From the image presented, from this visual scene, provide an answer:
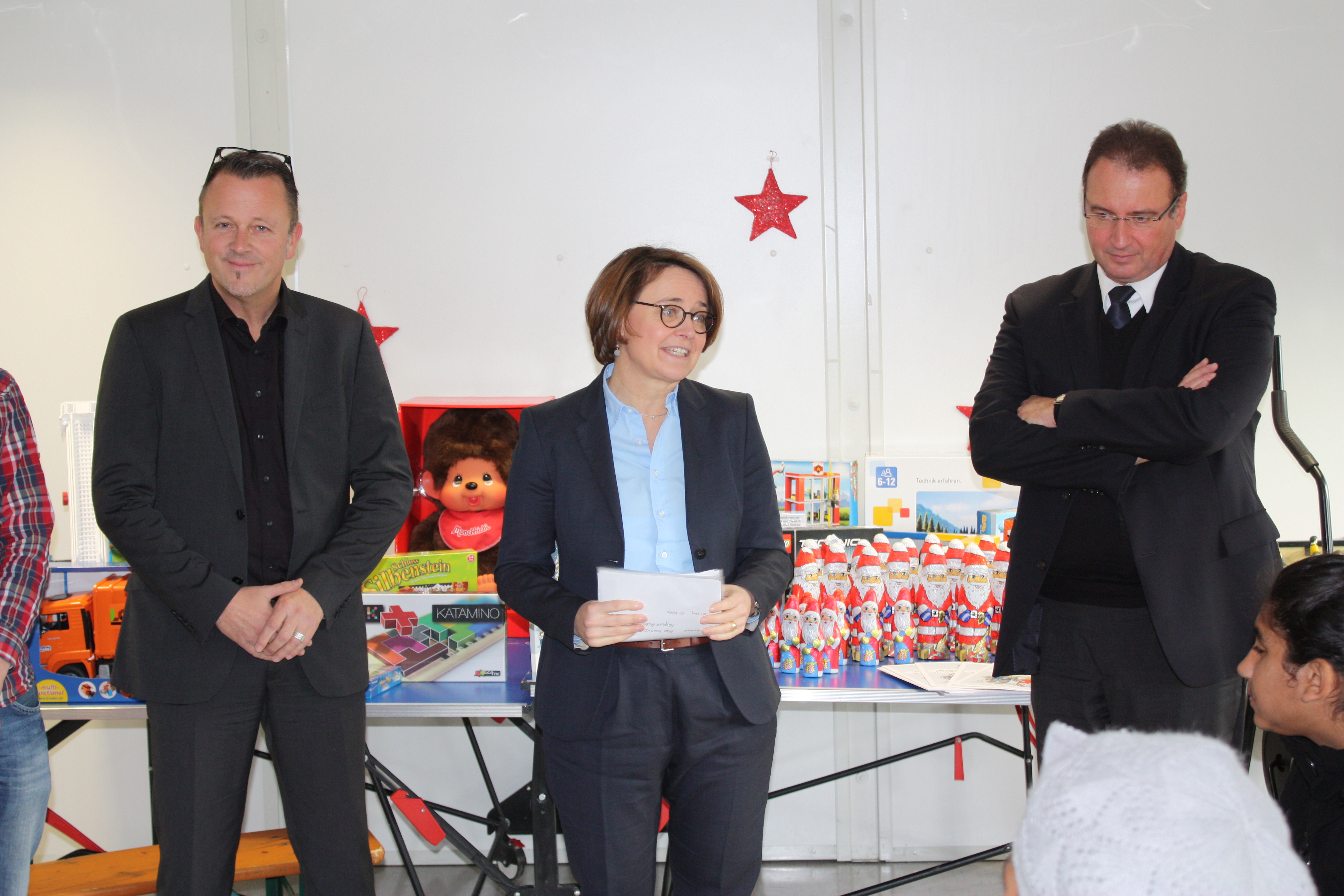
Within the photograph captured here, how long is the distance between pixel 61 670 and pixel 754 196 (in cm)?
265

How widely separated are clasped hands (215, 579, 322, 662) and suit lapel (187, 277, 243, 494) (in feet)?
0.74

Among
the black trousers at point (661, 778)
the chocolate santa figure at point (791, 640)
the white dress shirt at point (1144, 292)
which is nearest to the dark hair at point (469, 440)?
the chocolate santa figure at point (791, 640)

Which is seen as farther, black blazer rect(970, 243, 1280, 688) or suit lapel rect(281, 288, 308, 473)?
suit lapel rect(281, 288, 308, 473)

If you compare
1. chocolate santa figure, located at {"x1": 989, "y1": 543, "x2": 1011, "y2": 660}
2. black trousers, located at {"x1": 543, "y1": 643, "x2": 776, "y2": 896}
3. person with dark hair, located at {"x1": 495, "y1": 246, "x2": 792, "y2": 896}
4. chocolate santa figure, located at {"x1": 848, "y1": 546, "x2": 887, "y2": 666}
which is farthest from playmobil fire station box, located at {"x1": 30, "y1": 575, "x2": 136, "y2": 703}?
chocolate santa figure, located at {"x1": 989, "y1": 543, "x2": 1011, "y2": 660}

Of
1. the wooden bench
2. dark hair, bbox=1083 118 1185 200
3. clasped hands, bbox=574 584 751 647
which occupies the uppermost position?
dark hair, bbox=1083 118 1185 200

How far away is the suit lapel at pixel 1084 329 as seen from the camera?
2.03 meters

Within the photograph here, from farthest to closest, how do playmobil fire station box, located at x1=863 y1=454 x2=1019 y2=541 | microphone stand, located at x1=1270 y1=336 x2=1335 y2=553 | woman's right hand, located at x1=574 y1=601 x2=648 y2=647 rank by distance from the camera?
playmobil fire station box, located at x1=863 y1=454 x2=1019 y2=541 < microphone stand, located at x1=1270 y1=336 x2=1335 y2=553 < woman's right hand, located at x1=574 y1=601 x2=648 y2=647

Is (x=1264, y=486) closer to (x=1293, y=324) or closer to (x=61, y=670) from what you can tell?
(x=1293, y=324)

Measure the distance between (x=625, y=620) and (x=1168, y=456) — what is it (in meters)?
1.11

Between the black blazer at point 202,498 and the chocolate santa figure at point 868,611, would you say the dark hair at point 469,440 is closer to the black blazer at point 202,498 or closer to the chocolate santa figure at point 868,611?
the black blazer at point 202,498

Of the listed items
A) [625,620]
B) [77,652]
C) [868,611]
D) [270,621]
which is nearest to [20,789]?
[270,621]

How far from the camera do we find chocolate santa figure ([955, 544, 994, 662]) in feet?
9.27

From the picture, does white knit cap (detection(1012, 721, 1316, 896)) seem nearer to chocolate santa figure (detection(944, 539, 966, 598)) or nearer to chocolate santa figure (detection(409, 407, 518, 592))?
chocolate santa figure (detection(944, 539, 966, 598))

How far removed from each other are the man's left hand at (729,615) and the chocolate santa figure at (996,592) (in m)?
1.32
